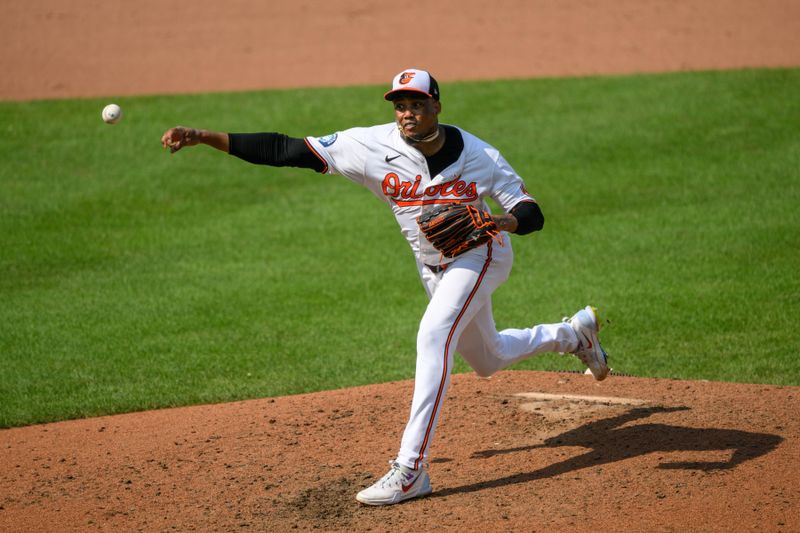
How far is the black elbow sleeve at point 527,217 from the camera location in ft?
16.9

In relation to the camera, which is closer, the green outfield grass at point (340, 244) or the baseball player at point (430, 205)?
the baseball player at point (430, 205)

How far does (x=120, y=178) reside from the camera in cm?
1235

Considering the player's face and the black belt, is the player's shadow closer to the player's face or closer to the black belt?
the black belt

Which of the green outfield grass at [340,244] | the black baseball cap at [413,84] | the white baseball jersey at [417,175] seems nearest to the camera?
the black baseball cap at [413,84]

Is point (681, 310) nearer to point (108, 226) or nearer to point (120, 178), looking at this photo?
point (108, 226)

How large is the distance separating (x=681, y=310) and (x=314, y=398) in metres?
3.46

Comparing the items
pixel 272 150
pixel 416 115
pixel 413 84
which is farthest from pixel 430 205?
pixel 272 150

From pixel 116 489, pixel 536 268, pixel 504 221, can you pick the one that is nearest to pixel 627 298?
pixel 536 268

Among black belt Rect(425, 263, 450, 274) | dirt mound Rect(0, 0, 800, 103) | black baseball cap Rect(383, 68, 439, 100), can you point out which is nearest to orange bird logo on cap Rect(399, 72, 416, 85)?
black baseball cap Rect(383, 68, 439, 100)

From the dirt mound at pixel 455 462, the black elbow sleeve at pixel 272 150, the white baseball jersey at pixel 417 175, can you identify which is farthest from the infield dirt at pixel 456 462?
the black elbow sleeve at pixel 272 150

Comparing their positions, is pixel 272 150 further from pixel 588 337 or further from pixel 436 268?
pixel 588 337

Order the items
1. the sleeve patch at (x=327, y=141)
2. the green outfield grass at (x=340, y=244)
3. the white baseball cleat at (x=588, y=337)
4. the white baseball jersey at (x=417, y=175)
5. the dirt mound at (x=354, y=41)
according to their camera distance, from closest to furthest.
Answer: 1. the white baseball jersey at (x=417, y=175)
2. the sleeve patch at (x=327, y=141)
3. the white baseball cleat at (x=588, y=337)
4. the green outfield grass at (x=340, y=244)
5. the dirt mound at (x=354, y=41)

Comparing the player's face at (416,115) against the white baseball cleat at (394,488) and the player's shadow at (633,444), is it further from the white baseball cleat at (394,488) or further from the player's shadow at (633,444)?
the player's shadow at (633,444)

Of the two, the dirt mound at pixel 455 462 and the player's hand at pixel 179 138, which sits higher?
the player's hand at pixel 179 138
